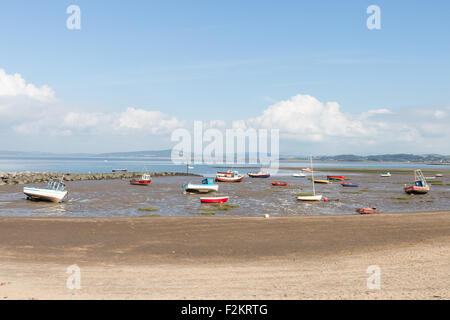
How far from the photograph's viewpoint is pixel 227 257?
17797mm

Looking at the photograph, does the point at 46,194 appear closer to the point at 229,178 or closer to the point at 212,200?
the point at 212,200

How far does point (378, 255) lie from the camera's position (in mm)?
17328

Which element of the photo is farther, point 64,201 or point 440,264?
point 64,201

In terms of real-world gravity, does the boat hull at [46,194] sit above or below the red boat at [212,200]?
above

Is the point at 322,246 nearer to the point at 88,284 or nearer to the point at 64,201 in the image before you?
the point at 88,284

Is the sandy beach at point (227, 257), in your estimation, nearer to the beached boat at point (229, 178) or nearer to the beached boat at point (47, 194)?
the beached boat at point (47, 194)

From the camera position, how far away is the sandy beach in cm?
1108

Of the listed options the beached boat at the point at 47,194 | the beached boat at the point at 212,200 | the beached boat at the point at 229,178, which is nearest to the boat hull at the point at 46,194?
the beached boat at the point at 47,194

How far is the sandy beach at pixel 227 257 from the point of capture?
11078 millimetres

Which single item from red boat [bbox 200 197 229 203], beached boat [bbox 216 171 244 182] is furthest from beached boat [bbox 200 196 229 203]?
beached boat [bbox 216 171 244 182]

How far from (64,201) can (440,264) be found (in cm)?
3961
